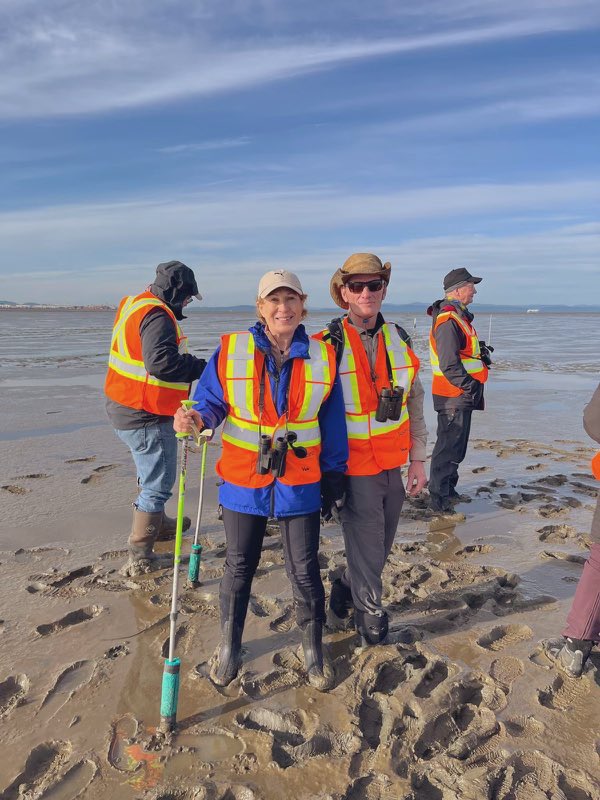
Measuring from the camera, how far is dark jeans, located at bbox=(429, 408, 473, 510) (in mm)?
6781

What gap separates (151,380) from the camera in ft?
16.7

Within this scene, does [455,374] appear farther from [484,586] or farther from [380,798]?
[380,798]

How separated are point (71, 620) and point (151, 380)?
1.94 metres

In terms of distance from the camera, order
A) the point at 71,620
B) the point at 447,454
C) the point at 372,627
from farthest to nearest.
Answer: the point at 447,454 → the point at 71,620 → the point at 372,627

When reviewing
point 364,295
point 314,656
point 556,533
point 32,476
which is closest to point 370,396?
point 364,295

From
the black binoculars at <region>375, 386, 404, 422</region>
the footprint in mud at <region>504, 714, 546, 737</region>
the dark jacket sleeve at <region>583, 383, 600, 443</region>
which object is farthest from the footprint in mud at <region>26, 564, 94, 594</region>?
the dark jacket sleeve at <region>583, 383, 600, 443</region>

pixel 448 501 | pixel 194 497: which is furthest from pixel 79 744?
pixel 448 501

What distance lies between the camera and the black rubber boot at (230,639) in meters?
3.65

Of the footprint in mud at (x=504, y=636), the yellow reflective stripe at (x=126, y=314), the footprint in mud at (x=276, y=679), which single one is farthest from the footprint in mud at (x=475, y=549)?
the yellow reflective stripe at (x=126, y=314)

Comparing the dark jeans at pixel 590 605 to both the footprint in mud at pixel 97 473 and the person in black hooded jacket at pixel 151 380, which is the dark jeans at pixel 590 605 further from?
the footprint in mud at pixel 97 473

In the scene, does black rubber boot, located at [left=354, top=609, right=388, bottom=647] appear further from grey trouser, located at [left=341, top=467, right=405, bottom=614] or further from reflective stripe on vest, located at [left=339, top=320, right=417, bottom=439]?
reflective stripe on vest, located at [left=339, top=320, right=417, bottom=439]

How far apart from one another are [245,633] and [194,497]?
3121 millimetres

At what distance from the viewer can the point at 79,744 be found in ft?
10.3

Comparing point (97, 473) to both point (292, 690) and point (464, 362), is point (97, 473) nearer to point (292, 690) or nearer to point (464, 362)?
point (464, 362)
